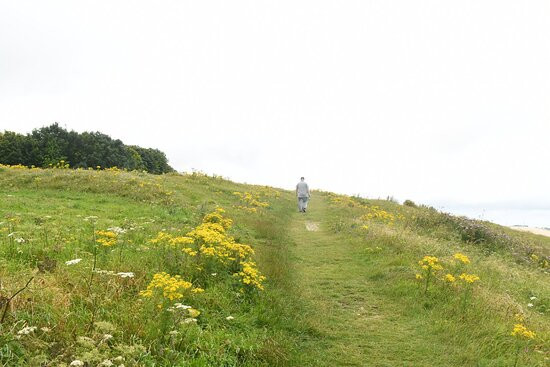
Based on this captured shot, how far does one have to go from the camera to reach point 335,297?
331 inches

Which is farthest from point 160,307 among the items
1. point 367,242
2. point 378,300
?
point 367,242

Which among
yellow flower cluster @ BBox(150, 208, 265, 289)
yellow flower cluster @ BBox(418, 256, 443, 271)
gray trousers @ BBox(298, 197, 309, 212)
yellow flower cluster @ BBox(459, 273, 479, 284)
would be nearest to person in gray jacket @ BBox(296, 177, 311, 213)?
gray trousers @ BBox(298, 197, 309, 212)

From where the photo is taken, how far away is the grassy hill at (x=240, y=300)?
4672 millimetres

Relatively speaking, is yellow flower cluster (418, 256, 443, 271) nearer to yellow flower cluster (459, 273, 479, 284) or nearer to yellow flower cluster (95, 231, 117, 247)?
yellow flower cluster (459, 273, 479, 284)

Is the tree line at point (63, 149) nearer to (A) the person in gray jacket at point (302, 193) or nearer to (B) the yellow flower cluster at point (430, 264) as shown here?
(A) the person in gray jacket at point (302, 193)

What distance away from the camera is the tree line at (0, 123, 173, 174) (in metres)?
49.2

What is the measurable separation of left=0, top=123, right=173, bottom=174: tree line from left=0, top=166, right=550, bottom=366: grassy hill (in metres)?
44.2

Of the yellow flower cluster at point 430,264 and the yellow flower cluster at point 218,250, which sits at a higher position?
the yellow flower cluster at point 430,264

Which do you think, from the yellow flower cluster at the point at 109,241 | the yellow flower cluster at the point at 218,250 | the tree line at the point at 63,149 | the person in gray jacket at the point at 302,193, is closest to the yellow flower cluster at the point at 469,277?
the yellow flower cluster at the point at 218,250

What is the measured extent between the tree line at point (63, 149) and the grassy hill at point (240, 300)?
44.2 metres

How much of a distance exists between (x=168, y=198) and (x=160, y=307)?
1253 cm

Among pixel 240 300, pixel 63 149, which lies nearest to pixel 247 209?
pixel 240 300

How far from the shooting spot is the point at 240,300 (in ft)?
22.3

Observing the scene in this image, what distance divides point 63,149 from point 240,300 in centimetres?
5848
